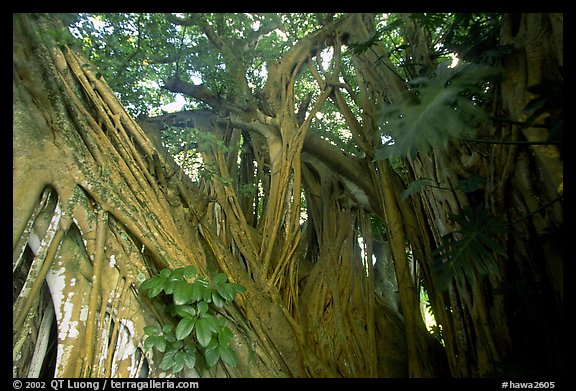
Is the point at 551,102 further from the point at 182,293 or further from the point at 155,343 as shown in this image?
the point at 155,343

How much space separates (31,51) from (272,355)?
1.89m

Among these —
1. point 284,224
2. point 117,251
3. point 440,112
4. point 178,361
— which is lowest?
point 178,361

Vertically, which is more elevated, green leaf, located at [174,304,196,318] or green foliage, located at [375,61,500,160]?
green foliage, located at [375,61,500,160]

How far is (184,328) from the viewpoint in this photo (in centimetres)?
126

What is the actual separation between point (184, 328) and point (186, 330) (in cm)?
1

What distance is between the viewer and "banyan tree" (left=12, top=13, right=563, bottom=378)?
1210 millimetres

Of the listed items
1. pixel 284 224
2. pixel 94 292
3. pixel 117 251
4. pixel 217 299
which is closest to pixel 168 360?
pixel 217 299

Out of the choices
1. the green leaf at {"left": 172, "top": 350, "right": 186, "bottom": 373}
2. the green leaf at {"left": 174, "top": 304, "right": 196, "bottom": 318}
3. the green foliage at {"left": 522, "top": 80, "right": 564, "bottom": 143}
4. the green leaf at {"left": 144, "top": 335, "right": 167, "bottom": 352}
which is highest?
the green foliage at {"left": 522, "top": 80, "right": 564, "bottom": 143}

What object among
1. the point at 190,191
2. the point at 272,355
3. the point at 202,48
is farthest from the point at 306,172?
the point at 272,355

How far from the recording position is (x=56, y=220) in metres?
1.33

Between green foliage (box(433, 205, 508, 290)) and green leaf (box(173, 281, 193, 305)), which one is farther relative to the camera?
green leaf (box(173, 281, 193, 305))

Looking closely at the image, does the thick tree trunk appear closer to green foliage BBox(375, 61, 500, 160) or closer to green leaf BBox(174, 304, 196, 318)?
green leaf BBox(174, 304, 196, 318)

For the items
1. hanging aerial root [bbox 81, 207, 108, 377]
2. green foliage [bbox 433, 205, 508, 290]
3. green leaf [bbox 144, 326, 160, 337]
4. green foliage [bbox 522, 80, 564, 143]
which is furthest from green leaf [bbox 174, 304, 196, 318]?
green foliage [bbox 522, 80, 564, 143]
